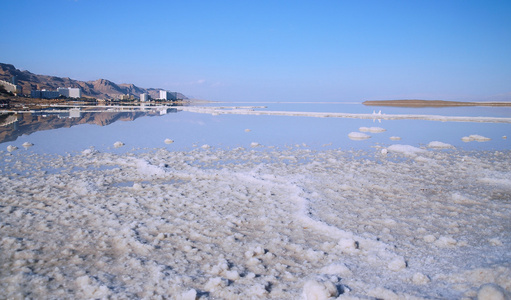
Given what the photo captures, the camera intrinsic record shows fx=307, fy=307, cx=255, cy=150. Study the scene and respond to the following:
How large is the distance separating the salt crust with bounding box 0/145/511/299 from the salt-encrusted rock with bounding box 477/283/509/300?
0.01 meters

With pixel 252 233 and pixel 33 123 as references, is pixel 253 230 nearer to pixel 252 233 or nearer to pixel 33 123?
pixel 252 233

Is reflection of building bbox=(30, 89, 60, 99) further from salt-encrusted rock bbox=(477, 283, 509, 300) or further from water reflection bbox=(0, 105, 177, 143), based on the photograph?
salt-encrusted rock bbox=(477, 283, 509, 300)

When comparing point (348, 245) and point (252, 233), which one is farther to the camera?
point (252, 233)

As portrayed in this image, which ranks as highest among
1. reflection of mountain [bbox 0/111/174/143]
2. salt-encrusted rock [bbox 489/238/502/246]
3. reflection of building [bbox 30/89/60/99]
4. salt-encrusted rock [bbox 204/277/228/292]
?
reflection of building [bbox 30/89/60/99]

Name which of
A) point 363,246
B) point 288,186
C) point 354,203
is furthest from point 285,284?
point 288,186

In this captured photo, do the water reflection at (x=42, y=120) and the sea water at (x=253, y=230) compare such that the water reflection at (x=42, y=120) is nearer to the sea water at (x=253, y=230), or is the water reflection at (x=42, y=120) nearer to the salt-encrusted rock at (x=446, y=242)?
the sea water at (x=253, y=230)

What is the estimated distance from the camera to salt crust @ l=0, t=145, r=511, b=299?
7.09 ft

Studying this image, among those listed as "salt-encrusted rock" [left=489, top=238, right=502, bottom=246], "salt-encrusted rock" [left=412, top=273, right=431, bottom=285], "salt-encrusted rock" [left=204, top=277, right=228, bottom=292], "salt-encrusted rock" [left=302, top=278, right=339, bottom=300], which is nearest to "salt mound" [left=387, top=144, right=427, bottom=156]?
"salt-encrusted rock" [left=489, top=238, right=502, bottom=246]

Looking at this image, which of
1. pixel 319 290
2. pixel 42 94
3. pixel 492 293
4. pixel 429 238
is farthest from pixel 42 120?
pixel 42 94

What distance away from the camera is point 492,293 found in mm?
1834

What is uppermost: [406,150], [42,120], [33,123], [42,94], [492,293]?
[42,94]

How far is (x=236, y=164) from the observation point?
6332 millimetres

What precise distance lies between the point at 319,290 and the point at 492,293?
102 centimetres

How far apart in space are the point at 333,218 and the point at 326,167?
273 centimetres
